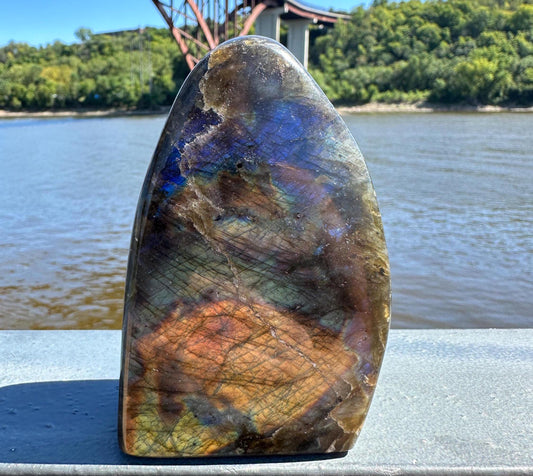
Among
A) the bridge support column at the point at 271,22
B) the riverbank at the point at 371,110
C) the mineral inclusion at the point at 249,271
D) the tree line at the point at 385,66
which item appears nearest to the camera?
the mineral inclusion at the point at 249,271

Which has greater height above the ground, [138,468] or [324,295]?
[324,295]

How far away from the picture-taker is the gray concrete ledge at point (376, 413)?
58.7 inches

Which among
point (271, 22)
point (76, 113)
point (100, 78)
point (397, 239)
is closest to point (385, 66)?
point (271, 22)

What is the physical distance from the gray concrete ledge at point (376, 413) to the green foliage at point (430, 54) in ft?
152

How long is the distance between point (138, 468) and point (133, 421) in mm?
114

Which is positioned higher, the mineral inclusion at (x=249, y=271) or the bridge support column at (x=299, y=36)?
the bridge support column at (x=299, y=36)

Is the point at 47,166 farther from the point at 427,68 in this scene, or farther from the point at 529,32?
the point at 529,32

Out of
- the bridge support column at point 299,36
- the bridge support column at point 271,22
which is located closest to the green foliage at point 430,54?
the bridge support column at point 299,36

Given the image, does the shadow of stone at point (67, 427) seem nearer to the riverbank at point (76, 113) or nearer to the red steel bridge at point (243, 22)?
the red steel bridge at point (243, 22)

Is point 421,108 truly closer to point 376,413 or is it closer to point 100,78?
point 100,78

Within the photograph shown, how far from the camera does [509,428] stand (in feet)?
5.41

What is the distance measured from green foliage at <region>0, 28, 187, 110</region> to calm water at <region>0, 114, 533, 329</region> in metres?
47.1

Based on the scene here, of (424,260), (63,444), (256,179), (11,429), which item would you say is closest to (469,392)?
(256,179)

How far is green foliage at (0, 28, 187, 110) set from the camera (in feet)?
193
